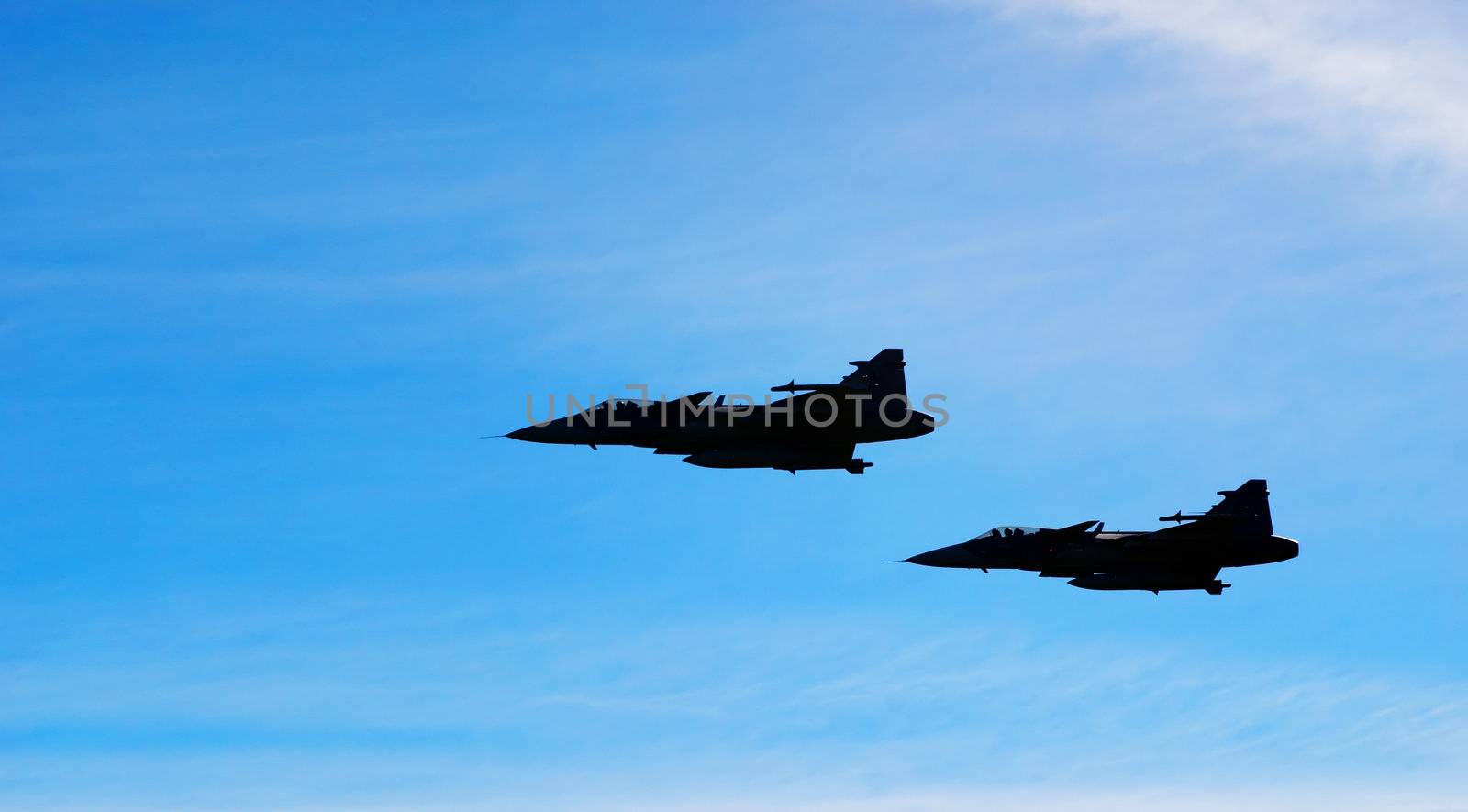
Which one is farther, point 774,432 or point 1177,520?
point 1177,520

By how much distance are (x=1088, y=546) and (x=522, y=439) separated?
2701 centimetres

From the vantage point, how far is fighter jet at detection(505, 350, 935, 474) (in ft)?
Answer: 226

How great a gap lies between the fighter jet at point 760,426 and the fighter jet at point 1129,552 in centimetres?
995

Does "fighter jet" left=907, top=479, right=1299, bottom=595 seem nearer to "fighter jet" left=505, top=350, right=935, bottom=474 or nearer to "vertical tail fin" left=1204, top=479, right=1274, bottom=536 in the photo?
"vertical tail fin" left=1204, top=479, right=1274, bottom=536

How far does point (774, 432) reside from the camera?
69.2 metres

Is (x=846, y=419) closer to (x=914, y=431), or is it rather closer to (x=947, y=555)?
(x=914, y=431)

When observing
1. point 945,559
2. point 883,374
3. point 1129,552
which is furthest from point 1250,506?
point 883,374

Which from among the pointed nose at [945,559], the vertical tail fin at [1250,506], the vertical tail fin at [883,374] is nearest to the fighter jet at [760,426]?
the vertical tail fin at [883,374]

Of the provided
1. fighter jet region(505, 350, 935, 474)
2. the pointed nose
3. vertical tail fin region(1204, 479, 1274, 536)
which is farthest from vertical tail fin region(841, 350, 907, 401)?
vertical tail fin region(1204, 479, 1274, 536)

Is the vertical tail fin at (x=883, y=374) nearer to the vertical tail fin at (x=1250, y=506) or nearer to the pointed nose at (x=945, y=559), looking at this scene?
the pointed nose at (x=945, y=559)

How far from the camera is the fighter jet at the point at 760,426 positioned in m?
68.8

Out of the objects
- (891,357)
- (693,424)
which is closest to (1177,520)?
(891,357)

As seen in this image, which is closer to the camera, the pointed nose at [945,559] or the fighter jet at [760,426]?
the fighter jet at [760,426]

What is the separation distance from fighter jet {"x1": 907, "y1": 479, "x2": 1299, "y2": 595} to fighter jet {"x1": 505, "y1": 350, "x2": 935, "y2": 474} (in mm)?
9952
